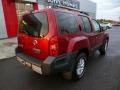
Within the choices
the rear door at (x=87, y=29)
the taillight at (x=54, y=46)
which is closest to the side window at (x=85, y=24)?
the rear door at (x=87, y=29)

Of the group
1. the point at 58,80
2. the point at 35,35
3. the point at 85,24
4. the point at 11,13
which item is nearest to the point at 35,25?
the point at 35,35

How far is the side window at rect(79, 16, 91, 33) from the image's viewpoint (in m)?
5.00

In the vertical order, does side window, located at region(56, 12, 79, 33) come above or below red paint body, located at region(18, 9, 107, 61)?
above

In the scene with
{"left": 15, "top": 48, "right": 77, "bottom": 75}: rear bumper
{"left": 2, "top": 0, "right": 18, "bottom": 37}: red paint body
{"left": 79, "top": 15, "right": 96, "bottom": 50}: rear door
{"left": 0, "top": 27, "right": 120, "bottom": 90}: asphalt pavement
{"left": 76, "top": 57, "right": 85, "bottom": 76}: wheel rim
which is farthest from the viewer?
{"left": 2, "top": 0, "right": 18, "bottom": 37}: red paint body

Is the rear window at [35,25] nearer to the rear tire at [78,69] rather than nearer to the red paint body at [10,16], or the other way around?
the rear tire at [78,69]

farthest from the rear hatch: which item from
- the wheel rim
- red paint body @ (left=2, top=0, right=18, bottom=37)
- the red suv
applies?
red paint body @ (left=2, top=0, right=18, bottom=37)

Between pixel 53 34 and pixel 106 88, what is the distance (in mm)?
2036

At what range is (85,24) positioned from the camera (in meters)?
5.25

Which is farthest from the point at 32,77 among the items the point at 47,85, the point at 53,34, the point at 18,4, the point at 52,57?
the point at 18,4

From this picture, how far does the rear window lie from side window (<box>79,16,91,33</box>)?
1.48m

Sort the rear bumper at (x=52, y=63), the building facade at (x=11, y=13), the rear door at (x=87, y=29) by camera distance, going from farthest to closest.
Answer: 1. the building facade at (x=11, y=13)
2. the rear door at (x=87, y=29)
3. the rear bumper at (x=52, y=63)

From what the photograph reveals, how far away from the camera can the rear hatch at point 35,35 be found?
3.84 metres

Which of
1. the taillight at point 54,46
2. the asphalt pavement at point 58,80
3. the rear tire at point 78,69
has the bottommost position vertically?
the asphalt pavement at point 58,80

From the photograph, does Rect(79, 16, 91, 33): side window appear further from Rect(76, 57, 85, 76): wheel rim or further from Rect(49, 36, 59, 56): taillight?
Rect(49, 36, 59, 56): taillight
